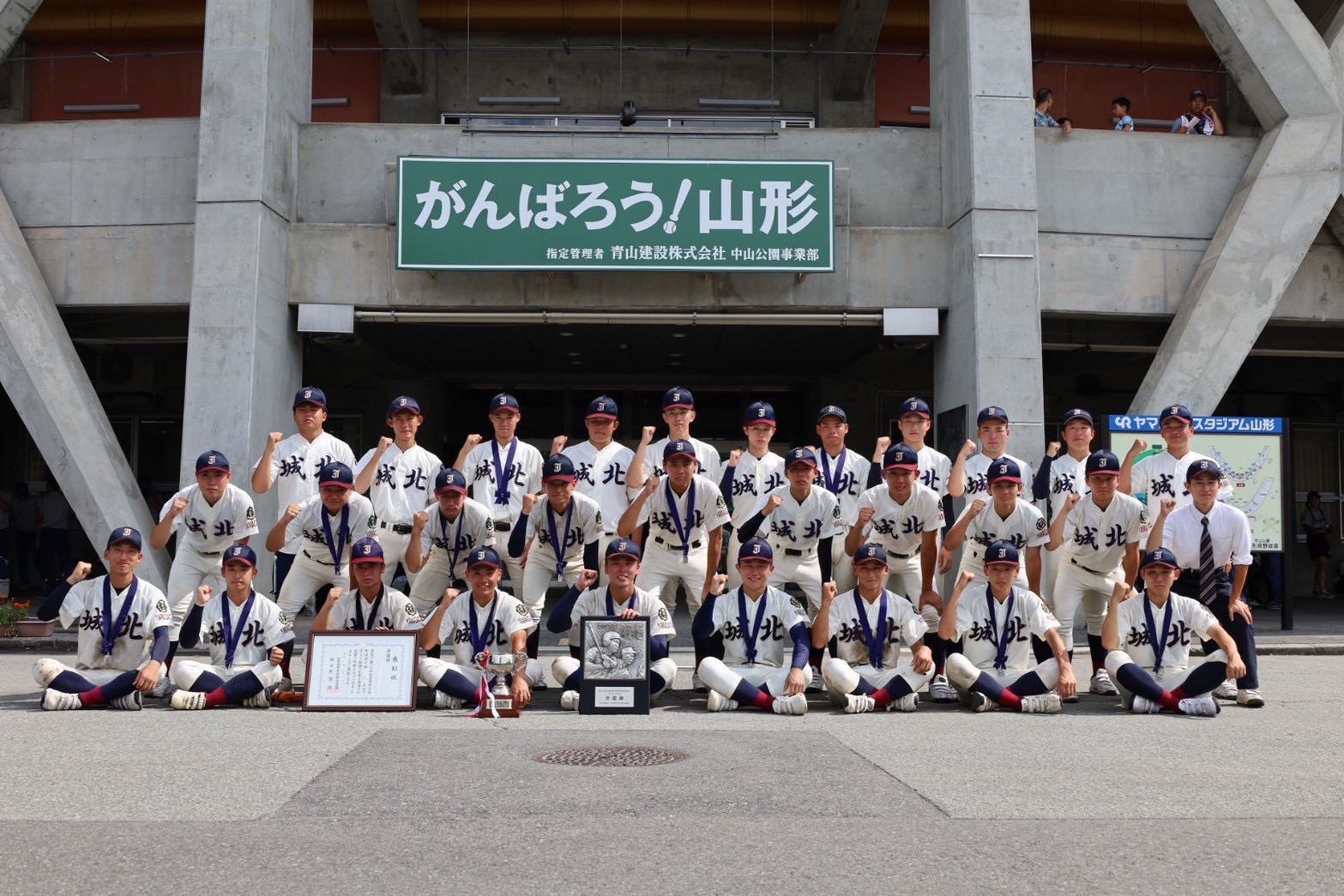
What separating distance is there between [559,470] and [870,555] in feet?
8.09

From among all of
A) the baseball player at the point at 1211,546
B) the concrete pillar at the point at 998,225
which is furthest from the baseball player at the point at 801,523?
the concrete pillar at the point at 998,225

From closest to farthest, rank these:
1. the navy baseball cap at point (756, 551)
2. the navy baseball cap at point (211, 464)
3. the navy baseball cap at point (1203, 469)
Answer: the navy baseball cap at point (756, 551) → the navy baseball cap at point (1203, 469) → the navy baseball cap at point (211, 464)

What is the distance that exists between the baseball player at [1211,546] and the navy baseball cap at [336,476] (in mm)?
6442

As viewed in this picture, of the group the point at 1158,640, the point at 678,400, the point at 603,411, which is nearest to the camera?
the point at 1158,640

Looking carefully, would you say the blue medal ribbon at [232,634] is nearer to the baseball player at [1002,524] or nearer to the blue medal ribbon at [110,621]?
the blue medal ribbon at [110,621]

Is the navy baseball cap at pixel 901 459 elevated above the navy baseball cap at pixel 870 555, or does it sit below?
above

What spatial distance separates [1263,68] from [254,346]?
1277 centimetres

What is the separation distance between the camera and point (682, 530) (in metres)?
10.1

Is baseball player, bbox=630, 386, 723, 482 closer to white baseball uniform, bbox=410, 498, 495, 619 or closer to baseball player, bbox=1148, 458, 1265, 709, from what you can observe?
white baseball uniform, bbox=410, 498, 495, 619

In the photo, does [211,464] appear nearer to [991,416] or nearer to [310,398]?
[310,398]

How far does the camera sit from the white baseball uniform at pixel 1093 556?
9.92 m

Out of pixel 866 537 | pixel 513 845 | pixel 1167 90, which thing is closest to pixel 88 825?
pixel 513 845

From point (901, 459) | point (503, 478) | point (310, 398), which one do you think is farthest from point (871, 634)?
point (310, 398)

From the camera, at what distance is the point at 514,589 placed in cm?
1073
